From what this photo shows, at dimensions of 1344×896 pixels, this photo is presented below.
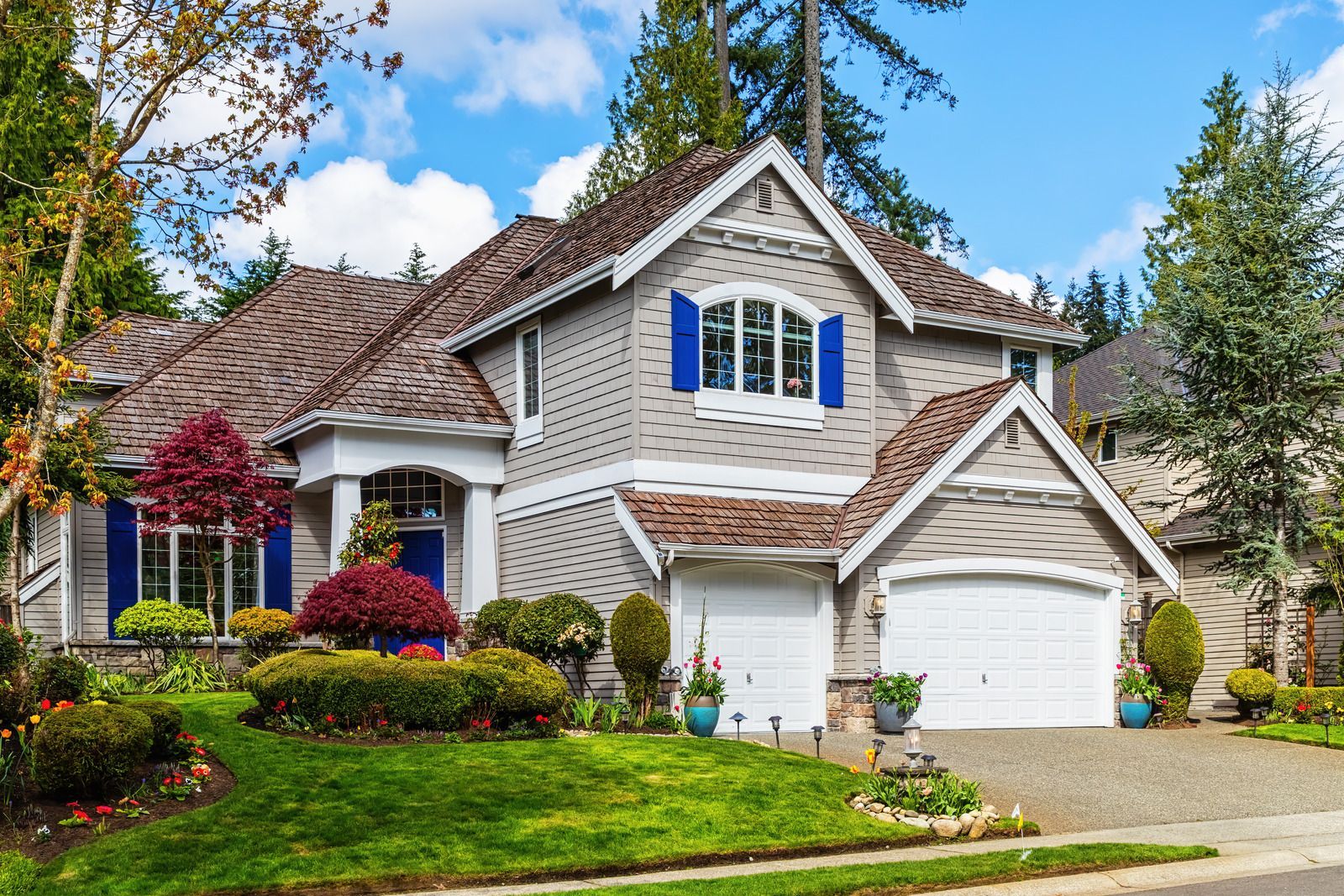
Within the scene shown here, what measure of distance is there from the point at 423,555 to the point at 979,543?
30.3 feet

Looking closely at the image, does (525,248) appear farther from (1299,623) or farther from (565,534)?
(1299,623)

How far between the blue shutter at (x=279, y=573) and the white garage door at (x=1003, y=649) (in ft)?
32.7

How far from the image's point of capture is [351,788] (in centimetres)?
1260

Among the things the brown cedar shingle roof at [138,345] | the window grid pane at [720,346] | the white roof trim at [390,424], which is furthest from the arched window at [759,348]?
the brown cedar shingle roof at [138,345]

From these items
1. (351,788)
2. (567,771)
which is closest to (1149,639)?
(567,771)

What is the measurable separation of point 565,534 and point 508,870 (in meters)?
10.0

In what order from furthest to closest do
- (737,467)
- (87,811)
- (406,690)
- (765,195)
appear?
(765,195), (737,467), (406,690), (87,811)

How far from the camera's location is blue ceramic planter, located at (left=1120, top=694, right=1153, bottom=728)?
20797 mm

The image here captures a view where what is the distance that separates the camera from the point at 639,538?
60.2 feet

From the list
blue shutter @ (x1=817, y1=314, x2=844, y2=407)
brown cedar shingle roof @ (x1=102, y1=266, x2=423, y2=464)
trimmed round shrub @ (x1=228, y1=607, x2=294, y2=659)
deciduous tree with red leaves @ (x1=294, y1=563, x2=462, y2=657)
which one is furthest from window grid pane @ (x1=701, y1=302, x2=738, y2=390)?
brown cedar shingle roof @ (x1=102, y1=266, x2=423, y2=464)

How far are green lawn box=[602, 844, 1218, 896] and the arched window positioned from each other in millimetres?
9736

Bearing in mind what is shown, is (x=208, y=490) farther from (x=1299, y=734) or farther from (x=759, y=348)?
(x=1299, y=734)

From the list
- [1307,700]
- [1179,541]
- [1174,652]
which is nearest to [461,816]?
[1174,652]

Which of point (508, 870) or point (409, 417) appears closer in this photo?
point (508, 870)
